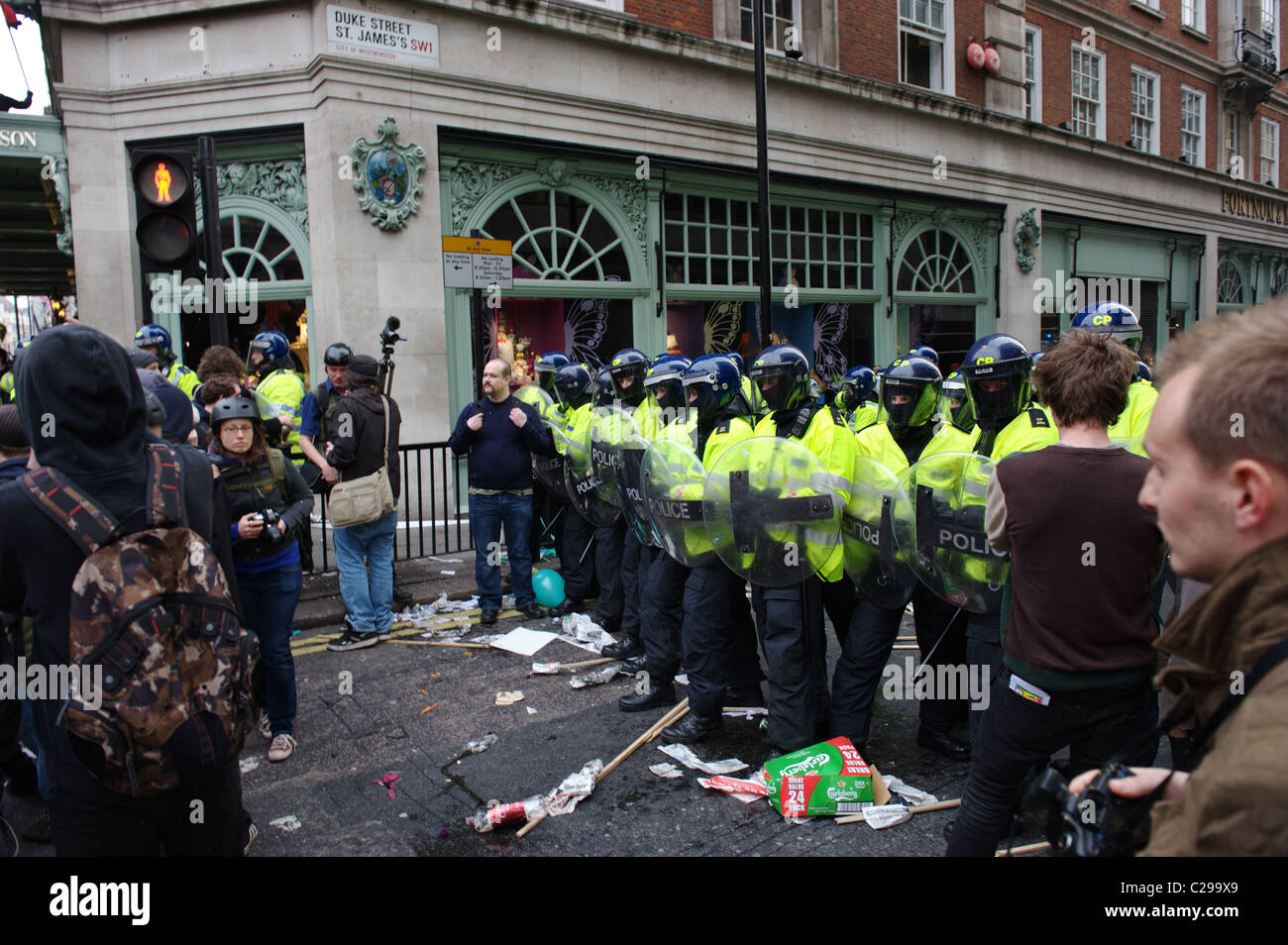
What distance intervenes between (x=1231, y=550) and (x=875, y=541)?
9.09ft

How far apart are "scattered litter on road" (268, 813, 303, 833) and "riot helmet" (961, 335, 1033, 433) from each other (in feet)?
12.6

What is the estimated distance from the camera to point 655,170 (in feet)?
39.1

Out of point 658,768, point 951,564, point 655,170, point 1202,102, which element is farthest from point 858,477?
point 1202,102

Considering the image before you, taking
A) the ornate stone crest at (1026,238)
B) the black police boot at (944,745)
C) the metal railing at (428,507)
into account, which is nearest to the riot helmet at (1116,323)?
the black police boot at (944,745)

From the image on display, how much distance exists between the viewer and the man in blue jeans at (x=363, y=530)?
6141mm

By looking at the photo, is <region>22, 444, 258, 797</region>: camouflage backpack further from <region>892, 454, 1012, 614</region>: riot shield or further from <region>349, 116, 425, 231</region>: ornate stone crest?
<region>349, 116, 425, 231</region>: ornate stone crest

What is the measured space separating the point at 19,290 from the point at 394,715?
29.0 m

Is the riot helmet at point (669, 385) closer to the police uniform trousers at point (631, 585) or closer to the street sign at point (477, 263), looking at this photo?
the police uniform trousers at point (631, 585)

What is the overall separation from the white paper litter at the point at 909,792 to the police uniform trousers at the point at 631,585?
7.76 feet

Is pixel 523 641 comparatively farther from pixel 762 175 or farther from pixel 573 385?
pixel 762 175

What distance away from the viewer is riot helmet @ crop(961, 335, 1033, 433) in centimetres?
417

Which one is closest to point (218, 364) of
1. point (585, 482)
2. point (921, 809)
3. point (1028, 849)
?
point (585, 482)

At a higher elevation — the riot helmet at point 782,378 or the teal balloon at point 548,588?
the riot helmet at point 782,378

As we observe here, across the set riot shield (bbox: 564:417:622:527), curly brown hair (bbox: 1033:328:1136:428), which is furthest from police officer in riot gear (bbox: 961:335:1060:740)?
riot shield (bbox: 564:417:622:527)
